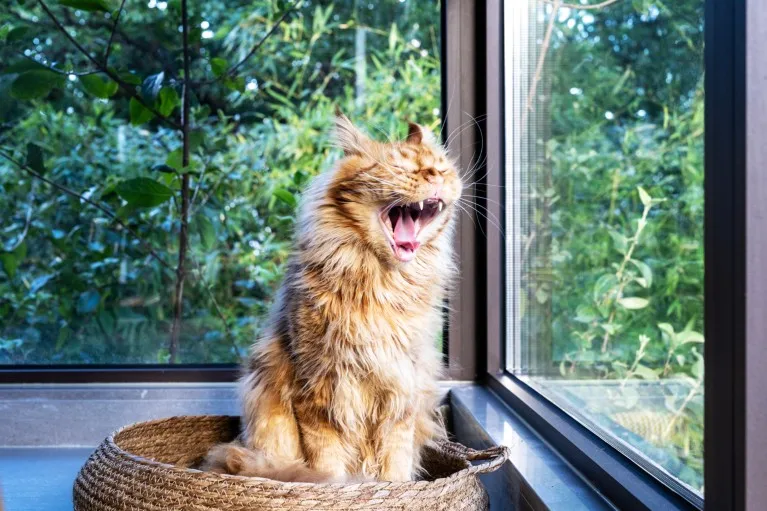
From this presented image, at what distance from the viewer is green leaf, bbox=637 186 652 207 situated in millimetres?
1005

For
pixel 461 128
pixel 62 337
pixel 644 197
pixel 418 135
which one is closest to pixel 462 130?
pixel 461 128

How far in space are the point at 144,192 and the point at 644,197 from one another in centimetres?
158

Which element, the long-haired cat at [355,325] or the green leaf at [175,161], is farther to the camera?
the green leaf at [175,161]

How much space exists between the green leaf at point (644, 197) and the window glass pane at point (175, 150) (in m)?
1.38

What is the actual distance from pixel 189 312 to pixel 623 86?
1.78m

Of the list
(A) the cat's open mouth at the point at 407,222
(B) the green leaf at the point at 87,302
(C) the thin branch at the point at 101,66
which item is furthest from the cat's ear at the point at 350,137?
(B) the green leaf at the point at 87,302

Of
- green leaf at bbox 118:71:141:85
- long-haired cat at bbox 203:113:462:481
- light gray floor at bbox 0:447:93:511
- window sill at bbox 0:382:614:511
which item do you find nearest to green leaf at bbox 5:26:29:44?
green leaf at bbox 118:71:141:85

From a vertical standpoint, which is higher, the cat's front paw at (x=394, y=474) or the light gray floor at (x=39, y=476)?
the cat's front paw at (x=394, y=474)

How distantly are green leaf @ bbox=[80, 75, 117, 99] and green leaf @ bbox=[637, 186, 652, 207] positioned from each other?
1.77m

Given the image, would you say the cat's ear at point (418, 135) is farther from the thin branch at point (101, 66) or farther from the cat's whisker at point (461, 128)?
the thin branch at point (101, 66)

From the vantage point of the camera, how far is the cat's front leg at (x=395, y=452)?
1.35m

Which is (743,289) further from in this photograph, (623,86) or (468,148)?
(468,148)

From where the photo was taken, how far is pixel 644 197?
102 centimetres

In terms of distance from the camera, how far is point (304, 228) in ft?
4.57
